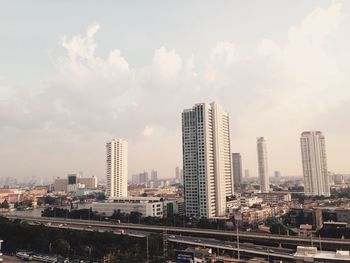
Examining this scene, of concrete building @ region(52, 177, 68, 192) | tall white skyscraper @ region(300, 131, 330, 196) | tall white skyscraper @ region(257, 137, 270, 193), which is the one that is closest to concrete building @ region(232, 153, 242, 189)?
tall white skyscraper @ region(257, 137, 270, 193)

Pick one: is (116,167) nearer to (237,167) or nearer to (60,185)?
(237,167)

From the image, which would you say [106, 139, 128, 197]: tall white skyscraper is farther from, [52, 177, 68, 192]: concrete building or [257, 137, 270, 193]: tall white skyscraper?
[52, 177, 68, 192]: concrete building

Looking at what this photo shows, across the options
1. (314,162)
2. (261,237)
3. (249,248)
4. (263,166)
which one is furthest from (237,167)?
(249,248)

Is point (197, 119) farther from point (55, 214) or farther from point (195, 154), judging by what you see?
point (55, 214)

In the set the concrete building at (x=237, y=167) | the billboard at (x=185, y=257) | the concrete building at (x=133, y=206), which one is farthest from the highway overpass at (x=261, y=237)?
the concrete building at (x=237, y=167)

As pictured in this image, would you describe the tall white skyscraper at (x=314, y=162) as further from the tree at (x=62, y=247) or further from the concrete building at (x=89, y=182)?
the concrete building at (x=89, y=182)

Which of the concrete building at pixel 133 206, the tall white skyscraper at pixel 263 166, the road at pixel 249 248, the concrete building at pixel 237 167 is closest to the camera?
the road at pixel 249 248
